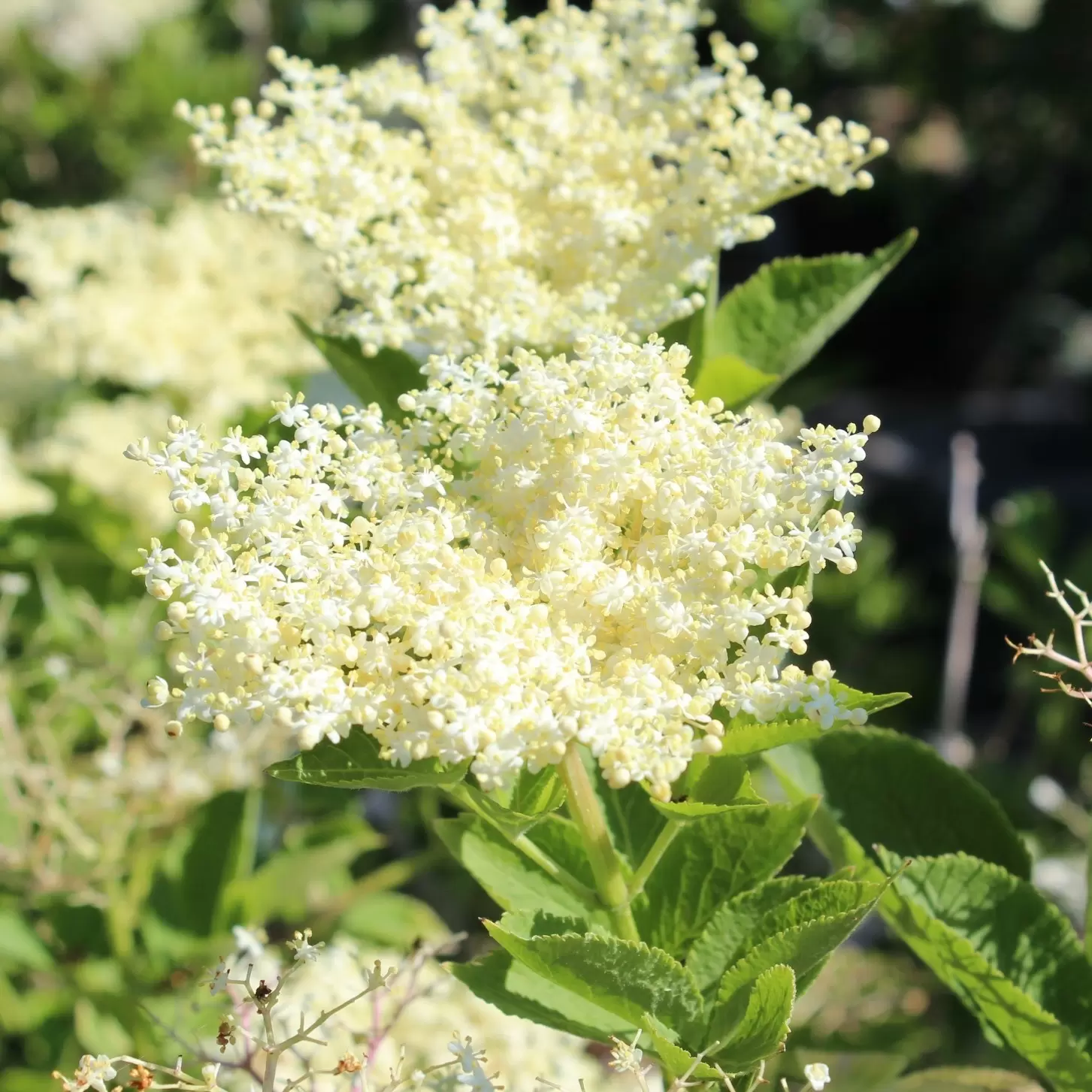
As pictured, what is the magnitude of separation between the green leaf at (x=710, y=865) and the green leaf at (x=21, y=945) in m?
0.52

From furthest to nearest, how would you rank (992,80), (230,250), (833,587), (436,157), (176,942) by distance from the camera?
1. (992,80)
2. (833,587)
3. (230,250)
4. (176,942)
5. (436,157)

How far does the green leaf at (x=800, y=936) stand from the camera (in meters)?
0.46

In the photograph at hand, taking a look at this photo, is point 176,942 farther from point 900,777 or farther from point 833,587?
point 833,587

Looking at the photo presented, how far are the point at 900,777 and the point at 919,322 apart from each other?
2.64 meters

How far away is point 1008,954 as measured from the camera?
1.93ft

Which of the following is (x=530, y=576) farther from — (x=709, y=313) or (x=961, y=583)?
(x=961, y=583)

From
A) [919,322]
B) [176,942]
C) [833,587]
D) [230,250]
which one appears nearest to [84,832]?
[176,942]

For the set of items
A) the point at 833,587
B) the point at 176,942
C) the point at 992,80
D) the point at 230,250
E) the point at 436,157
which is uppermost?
the point at 436,157

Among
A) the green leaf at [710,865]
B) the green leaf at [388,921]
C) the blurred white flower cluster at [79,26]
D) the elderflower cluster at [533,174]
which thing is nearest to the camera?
the green leaf at [710,865]

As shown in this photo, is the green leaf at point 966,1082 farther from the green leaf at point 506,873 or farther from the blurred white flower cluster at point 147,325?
the blurred white flower cluster at point 147,325

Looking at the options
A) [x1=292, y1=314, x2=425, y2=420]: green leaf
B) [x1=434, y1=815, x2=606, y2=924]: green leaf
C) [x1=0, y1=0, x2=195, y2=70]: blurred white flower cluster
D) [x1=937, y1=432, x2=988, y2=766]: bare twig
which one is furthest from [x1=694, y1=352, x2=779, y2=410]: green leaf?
[x1=0, y1=0, x2=195, y2=70]: blurred white flower cluster

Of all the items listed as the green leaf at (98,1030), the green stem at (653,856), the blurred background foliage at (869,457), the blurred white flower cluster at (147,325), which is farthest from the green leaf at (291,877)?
the green stem at (653,856)

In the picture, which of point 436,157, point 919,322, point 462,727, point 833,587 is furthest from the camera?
point 919,322

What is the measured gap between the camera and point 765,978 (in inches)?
18.5
